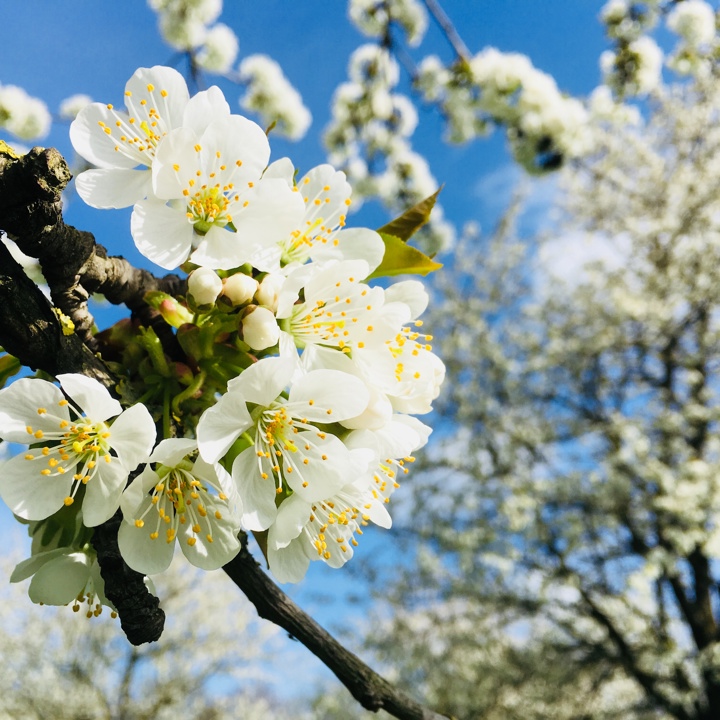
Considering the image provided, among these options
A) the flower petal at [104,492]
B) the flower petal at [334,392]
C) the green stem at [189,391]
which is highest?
the flower petal at [334,392]

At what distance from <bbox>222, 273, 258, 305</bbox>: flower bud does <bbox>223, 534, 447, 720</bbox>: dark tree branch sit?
32 cm

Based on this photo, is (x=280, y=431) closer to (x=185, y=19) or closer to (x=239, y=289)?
(x=239, y=289)

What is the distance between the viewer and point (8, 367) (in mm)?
895

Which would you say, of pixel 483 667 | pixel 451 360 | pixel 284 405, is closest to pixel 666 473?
pixel 451 360

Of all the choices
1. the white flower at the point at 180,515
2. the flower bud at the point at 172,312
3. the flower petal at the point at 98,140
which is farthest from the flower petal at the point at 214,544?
the flower petal at the point at 98,140

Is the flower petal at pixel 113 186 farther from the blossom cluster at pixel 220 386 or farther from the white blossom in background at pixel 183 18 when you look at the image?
the white blossom in background at pixel 183 18

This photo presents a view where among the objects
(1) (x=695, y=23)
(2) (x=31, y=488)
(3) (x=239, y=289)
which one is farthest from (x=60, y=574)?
(1) (x=695, y=23)

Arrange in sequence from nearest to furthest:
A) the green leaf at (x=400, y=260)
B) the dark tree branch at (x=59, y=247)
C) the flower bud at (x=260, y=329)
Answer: the dark tree branch at (x=59, y=247)
the flower bud at (x=260, y=329)
the green leaf at (x=400, y=260)

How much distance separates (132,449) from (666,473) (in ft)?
21.1

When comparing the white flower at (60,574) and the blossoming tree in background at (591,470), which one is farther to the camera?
the blossoming tree in background at (591,470)

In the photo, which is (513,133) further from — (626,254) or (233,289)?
(626,254)

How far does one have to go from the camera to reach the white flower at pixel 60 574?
0.79 meters

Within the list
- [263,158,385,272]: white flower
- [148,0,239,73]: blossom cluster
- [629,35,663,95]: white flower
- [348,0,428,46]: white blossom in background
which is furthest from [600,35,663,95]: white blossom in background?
[263,158,385,272]: white flower

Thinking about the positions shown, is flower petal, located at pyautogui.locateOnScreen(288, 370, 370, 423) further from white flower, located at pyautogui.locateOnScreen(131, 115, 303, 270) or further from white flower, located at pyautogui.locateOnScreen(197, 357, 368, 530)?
white flower, located at pyautogui.locateOnScreen(131, 115, 303, 270)
